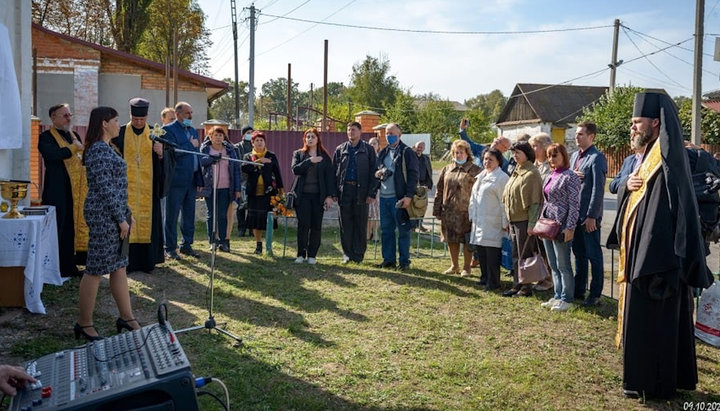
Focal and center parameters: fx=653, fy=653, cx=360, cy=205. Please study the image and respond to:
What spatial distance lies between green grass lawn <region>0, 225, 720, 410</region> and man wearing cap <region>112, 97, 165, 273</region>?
306 mm

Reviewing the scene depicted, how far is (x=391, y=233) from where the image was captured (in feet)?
30.6

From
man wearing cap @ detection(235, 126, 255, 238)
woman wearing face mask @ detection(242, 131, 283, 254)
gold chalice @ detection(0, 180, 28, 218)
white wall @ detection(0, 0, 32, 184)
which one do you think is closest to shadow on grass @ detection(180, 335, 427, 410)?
gold chalice @ detection(0, 180, 28, 218)

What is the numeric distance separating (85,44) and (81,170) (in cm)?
1334

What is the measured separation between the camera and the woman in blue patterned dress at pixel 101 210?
5238 mm

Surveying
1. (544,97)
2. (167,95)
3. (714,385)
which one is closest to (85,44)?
(167,95)

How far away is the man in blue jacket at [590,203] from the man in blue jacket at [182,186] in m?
5.07

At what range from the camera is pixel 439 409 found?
426 centimetres

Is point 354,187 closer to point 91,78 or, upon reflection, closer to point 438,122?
point 91,78

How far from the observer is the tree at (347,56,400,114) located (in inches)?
2110

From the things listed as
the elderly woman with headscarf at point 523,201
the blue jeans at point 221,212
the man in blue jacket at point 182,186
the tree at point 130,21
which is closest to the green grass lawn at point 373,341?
the elderly woman with headscarf at point 523,201

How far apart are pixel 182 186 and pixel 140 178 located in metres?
1.24

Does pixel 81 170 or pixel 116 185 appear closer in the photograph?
pixel 116 185

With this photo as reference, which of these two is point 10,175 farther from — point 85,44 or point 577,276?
point 85,44

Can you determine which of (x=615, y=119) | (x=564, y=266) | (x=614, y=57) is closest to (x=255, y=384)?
(x=564, y=266)
